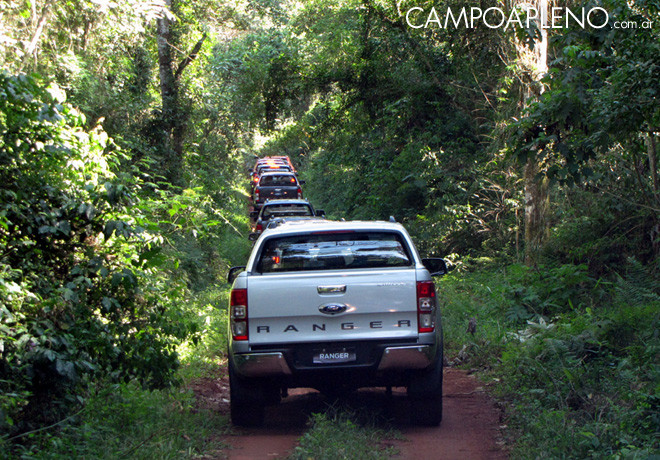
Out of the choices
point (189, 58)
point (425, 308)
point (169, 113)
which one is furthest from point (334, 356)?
point (189, 58)

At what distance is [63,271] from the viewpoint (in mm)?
6090

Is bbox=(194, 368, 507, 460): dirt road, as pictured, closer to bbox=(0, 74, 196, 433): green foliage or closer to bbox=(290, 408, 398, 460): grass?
bbox=(290, 408, 398, 460): grass

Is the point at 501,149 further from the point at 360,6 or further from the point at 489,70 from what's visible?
the point at 360,6

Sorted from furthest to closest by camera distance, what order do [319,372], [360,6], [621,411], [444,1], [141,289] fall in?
[360,6]
[444,1]
[141,289]
[319,372]
[621,411]

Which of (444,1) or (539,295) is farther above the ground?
(444,1)

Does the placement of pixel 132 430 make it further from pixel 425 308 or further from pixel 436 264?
pixel 436 264

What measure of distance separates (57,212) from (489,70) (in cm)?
1329

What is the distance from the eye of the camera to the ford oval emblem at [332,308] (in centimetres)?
589

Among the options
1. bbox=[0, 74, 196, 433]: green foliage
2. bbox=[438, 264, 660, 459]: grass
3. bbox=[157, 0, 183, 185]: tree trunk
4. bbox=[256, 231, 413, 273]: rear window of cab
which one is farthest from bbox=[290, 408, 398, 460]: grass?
bbox=[157, 0, 183, 185]: tree trunk

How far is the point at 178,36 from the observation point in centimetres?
1725

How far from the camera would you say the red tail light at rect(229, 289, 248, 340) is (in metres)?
5.90

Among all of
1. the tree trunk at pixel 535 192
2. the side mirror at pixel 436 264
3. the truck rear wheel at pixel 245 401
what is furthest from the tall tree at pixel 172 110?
the truck rear wheel at pixel 245 401

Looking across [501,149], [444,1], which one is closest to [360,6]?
[444,1]

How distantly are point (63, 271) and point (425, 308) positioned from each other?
3.09 metres
